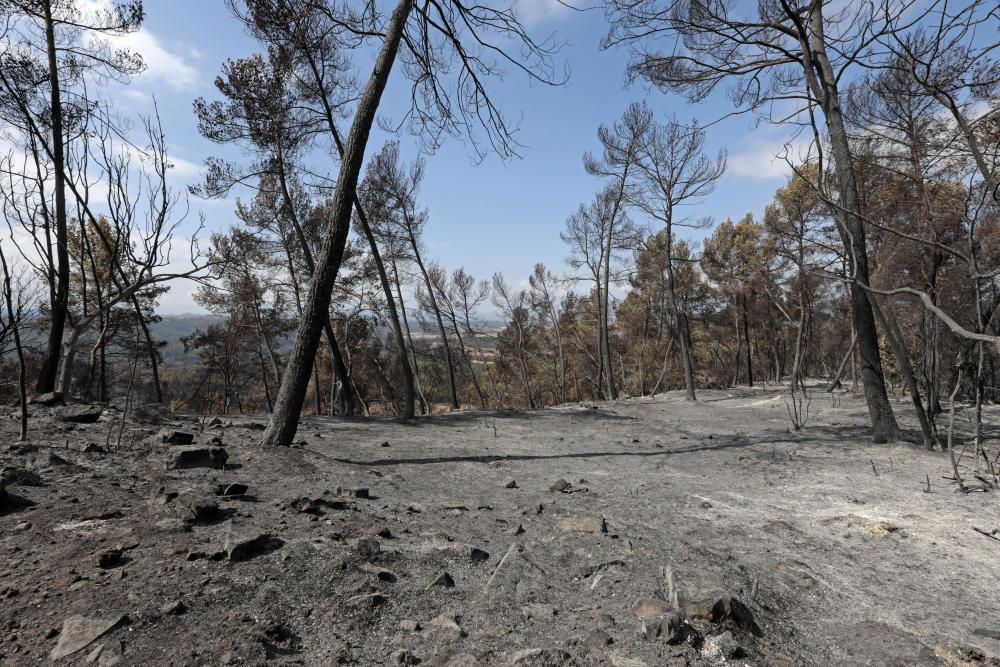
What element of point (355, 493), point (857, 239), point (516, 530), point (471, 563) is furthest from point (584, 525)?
point (857, 239)

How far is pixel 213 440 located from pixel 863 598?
5402 millimetres

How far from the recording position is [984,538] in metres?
3.32

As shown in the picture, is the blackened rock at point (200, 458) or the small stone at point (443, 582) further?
the blackened rock at point (200, 458)

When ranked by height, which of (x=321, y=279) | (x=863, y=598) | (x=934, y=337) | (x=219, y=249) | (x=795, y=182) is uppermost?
(x=795, y=182)

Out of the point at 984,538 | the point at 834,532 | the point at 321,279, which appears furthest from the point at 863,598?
the point at 321,279

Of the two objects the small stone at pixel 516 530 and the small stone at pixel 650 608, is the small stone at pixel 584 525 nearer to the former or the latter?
the small stone at pixel 516 530

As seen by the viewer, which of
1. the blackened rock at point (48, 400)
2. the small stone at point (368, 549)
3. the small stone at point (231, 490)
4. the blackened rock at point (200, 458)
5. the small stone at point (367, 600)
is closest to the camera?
the small stone at point (367, 600)

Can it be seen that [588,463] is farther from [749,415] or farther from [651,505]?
[749,415]

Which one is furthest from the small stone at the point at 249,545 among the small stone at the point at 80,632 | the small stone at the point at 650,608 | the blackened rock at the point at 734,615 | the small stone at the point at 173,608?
the blackened rock at the point at 734,615

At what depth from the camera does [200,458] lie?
4.23 meters

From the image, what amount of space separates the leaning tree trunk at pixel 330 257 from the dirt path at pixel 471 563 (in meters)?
0.48

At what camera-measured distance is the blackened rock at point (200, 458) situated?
13.5 feet

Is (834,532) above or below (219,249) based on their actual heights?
below

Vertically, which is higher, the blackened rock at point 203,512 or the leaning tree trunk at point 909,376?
the leaning tree trunk at point 909,376
